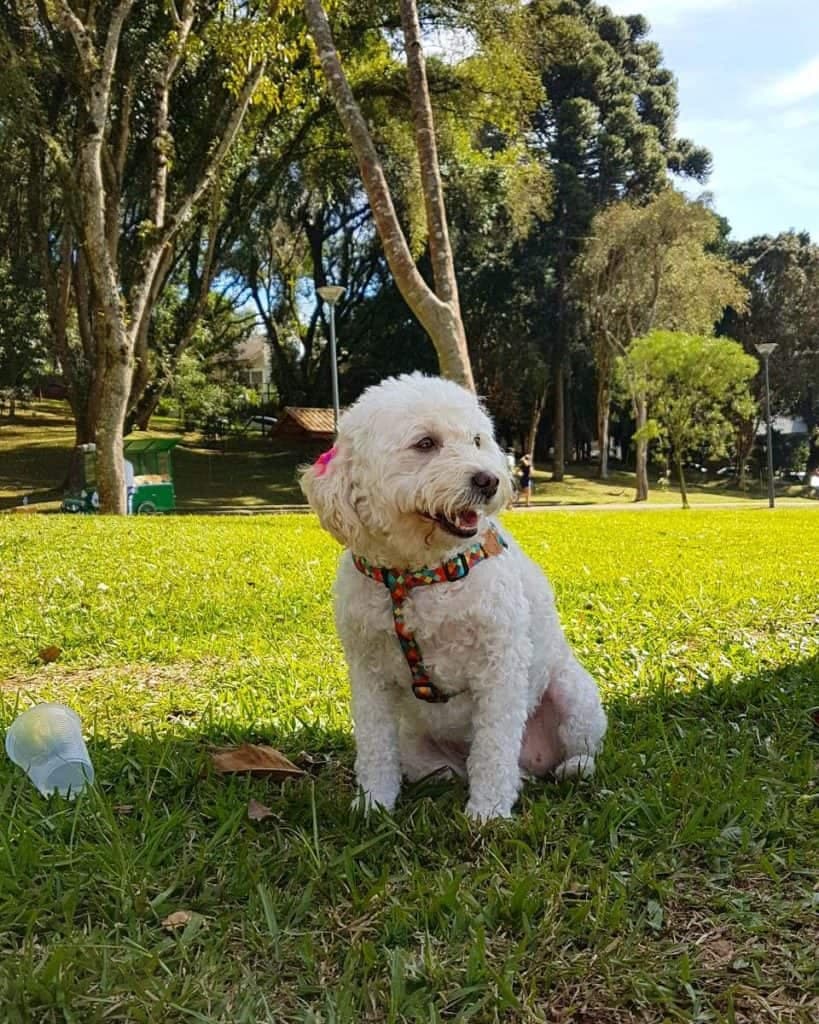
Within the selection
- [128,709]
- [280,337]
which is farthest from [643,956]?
[280,337]

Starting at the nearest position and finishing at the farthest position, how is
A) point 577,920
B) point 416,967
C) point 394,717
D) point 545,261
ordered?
point 416,967, point 577,920, point 394,717, point 545,261

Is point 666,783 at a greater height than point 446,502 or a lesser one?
lesser

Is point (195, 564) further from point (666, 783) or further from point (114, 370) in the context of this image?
point (114, 370)

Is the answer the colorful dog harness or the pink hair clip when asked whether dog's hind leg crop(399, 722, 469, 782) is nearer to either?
the colorful dog harness

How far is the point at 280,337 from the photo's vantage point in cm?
3734

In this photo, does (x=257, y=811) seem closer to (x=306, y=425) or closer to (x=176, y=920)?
(x=176, y=920)

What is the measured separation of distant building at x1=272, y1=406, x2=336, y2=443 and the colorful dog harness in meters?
25.3

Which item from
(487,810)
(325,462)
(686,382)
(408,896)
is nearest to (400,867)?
(408,896)

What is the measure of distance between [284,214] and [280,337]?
741 cm

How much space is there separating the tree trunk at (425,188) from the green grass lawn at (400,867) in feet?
18.1

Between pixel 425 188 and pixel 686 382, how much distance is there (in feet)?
63.8

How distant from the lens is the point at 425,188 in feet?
30.7

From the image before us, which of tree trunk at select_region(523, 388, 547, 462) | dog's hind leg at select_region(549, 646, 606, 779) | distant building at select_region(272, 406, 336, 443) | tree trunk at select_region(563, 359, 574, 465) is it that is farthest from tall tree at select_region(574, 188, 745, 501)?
dog's hind leg at select_region(549, 646, 606, 779)

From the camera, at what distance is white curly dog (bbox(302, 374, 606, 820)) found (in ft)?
7.45
